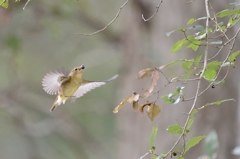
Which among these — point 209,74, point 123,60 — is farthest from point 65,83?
point 123,60

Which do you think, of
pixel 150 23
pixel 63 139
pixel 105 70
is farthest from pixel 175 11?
pixel 105 70

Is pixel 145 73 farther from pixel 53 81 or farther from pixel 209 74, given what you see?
pixel 53 81

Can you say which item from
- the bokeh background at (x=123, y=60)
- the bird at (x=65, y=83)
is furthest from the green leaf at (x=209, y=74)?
the bokeh background at (x=123, y=60)

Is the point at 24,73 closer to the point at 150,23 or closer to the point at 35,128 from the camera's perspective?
the point at 35,128

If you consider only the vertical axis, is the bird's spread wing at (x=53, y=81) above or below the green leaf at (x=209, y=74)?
above

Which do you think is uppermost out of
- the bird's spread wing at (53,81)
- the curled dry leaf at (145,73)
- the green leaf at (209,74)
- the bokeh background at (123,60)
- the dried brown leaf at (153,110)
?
the bokeh background at (123,60)

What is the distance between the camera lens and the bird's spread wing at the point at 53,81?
1625mm

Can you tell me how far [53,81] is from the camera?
1679 mm

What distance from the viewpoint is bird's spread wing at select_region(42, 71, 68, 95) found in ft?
5.33

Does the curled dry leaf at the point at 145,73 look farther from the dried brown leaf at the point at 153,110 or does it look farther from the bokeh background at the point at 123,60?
the bokeh background at the point at 123,60

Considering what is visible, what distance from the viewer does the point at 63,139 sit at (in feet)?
15.2

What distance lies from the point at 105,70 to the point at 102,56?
49.0 inches

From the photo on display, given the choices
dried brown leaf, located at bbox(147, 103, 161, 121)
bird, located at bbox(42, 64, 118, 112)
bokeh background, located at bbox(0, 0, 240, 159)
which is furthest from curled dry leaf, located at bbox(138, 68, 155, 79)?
bokeh background, located at bbox(0, 0, 240, 159)

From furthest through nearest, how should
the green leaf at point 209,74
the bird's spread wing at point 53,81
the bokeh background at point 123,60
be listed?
the bokeh background at point 123,60
the bird's spread wing at point 53,81
the green leaf at point 209,74
